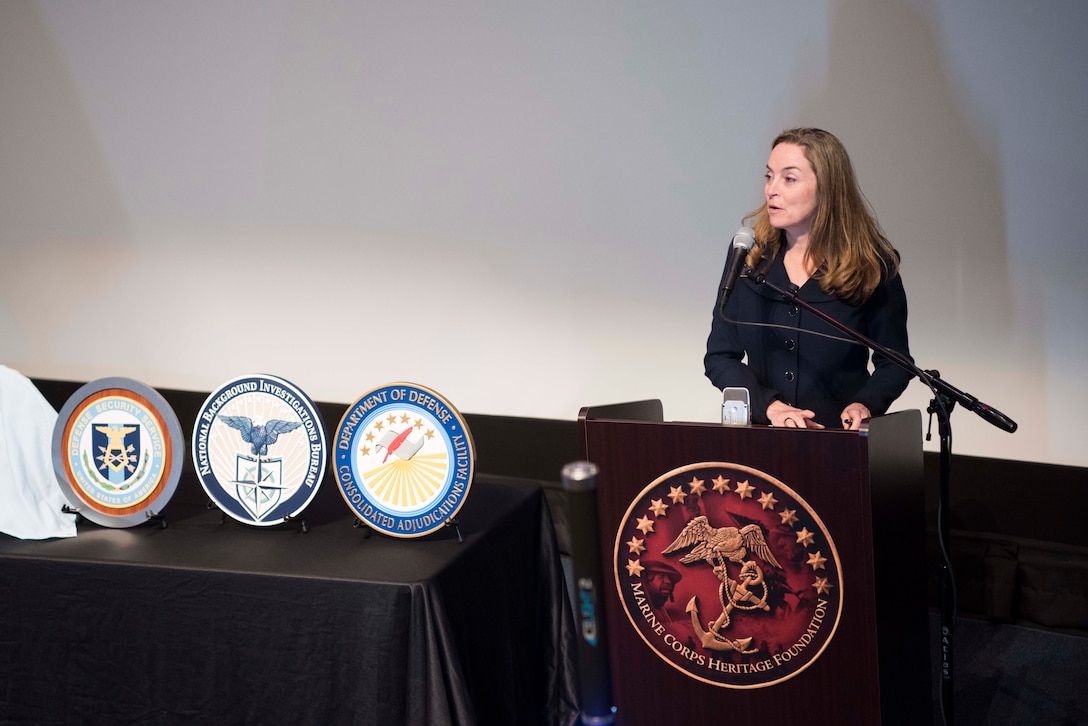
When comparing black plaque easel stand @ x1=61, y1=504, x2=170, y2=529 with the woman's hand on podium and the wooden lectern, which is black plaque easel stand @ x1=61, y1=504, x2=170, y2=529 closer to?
the wooden lectern

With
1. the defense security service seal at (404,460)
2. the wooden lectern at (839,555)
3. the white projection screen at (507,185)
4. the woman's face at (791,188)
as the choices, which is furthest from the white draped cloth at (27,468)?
the white projection screen at (507,185)

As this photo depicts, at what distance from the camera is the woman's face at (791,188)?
2066 mm

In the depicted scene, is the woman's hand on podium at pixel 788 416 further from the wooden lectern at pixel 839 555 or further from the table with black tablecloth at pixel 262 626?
the table with black tablecloth at pixel 262 626

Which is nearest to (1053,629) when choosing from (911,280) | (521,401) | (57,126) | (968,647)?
(968,647)

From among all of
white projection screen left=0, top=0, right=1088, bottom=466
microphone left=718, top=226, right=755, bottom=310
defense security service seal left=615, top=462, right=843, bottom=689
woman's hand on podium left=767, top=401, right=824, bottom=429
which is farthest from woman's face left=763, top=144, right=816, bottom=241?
white projection screen left=0, top=0, right=1088, bottom=466

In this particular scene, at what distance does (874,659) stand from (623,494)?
0.52m

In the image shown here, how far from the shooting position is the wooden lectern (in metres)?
1.65

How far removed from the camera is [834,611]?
1.68 meters

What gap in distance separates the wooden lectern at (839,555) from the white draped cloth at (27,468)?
1.19 metres

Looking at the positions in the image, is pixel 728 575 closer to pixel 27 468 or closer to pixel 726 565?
pixel 726 565

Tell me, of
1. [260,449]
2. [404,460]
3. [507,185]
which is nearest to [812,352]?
[404,460]

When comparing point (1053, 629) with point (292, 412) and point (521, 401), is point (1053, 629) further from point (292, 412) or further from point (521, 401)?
point (292, 412)

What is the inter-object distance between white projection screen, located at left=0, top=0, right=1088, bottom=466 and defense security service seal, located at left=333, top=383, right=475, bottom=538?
189 centimetres

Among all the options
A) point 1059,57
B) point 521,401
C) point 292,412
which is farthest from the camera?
point 521,401
